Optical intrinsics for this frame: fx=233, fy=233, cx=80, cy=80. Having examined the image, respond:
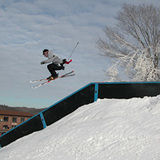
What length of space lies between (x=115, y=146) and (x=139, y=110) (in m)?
1.83

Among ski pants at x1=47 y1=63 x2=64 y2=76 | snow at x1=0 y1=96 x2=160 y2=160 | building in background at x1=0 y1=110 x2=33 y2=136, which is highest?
ski pants at x1=47 y1=63 x2=64 y2=76

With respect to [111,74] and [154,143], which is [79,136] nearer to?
[154,143]

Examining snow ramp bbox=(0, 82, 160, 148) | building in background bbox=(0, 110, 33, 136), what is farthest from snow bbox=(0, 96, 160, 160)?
building in background bbox=(0, 110, 33, 136)

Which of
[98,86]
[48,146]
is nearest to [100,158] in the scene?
[48,146]

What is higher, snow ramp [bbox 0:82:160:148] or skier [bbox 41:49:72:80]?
skier [bbox 41:49:72:80]

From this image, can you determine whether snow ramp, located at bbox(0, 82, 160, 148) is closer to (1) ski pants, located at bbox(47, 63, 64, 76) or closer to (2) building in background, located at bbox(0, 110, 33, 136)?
(1) ski pants, located at bbox(47, 63, 64, 76)

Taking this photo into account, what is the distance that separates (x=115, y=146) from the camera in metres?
4.41

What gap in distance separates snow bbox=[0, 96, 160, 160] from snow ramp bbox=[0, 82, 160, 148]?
545 millimetres

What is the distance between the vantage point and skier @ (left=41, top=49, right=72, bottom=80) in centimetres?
1062

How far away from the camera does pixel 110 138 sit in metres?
4.79

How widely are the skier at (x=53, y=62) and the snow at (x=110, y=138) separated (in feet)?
15.0

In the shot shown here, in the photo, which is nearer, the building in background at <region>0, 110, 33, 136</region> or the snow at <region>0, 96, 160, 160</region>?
the snow at <region>0, 96, 160, 160</region>

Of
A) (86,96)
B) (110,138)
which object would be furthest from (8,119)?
(110,138)

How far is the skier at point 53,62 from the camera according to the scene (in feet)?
34.9
